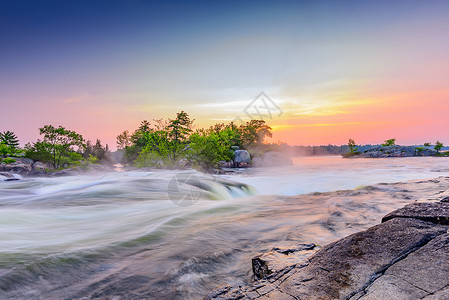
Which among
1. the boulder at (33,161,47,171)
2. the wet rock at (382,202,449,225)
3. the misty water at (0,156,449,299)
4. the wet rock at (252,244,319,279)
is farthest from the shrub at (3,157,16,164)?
the wet rock at (382,202,449,225)

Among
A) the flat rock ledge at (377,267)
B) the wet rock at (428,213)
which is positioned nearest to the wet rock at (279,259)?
the flat rock ledge at (377,267)

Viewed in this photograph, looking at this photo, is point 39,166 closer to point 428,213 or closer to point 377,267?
point 377,267

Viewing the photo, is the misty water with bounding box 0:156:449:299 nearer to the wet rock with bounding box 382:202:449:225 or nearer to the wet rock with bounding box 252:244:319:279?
the wet rock with bounding box 252:244:319:279

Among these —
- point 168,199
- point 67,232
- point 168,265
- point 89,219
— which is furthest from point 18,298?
point 168,199

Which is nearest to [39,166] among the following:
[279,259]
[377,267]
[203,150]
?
[203,150]

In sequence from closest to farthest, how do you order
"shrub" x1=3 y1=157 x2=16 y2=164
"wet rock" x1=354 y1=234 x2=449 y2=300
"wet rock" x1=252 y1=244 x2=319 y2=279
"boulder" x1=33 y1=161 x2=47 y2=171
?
1. "wet rock" x1=354 y1=234 x2=449 y2=300
2. "wet rock" x1=252 y1=244 x2=319 y2=279
3. "shrub" x1=3 y1=157 x2=16 y2=164
4. "boulder" x1=33 y1=161 x2=47 y2=171

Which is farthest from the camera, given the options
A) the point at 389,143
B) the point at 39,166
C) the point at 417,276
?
the point at 389,143

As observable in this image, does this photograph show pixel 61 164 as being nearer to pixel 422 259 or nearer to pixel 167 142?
pixel 167 142

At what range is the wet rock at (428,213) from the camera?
228 cm

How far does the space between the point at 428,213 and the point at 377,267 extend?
3.33ft

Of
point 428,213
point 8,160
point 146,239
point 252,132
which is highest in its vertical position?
point 252,132

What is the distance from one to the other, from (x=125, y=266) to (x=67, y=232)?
8.19 ft

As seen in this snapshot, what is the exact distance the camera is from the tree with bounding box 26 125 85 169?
77.9 feet

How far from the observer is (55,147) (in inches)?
950
